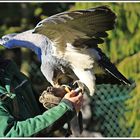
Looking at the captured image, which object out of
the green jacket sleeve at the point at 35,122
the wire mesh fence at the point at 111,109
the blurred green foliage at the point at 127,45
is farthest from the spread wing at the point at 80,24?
the wire mesh fence at the point at 111,109

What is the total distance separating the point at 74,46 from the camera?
2.59 m

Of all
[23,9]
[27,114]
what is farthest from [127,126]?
[27,114]

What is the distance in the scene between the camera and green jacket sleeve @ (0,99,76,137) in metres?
2.09

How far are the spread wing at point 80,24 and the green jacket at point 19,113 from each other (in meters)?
0.21

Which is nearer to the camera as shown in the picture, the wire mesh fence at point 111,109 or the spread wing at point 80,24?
the spread wing at point 80,24

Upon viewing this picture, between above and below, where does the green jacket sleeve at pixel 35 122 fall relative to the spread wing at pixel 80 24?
below

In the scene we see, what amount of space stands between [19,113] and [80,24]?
0.42 m

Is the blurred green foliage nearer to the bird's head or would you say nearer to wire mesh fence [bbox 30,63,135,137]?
wire mesh fence [bbox 30,63,135,137]

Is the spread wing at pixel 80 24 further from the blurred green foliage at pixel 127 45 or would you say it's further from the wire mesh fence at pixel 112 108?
the wire mesh fence at pixel 112 108

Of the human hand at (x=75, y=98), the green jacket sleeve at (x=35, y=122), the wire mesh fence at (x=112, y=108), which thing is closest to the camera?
the green jacket sleeve at (x=35, y=122)

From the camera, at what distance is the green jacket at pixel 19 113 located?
82.4 inches

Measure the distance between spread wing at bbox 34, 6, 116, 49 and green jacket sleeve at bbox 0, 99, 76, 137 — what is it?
0.34m

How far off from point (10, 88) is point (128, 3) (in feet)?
10.9

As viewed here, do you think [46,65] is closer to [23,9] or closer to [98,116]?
[98,116]
